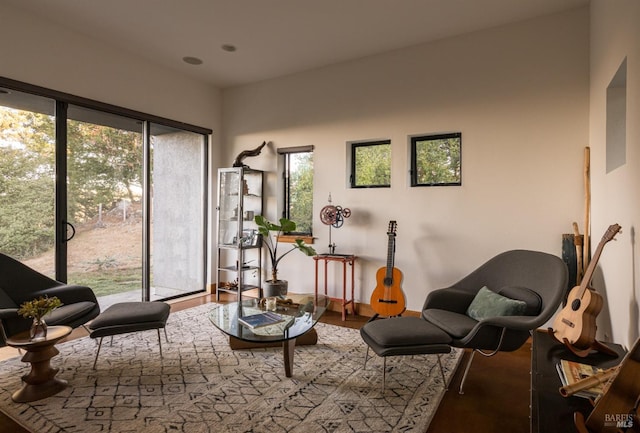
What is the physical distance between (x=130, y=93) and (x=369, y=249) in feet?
11.2

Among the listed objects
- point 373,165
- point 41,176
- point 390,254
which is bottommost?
point 390,254

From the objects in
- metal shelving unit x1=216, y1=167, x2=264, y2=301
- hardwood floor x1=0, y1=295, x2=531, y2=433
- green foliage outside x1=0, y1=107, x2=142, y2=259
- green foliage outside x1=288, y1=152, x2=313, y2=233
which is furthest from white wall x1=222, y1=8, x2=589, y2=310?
green foliage outside x1=0, y1=107, x2=142, y2=259

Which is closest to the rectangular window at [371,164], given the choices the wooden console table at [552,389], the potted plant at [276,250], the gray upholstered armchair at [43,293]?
the potted plant at [276,250]

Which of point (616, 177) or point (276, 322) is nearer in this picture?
point (616, 177)

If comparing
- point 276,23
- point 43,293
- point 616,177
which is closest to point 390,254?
point 616,177

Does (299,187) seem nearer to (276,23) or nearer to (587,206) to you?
(276,23)

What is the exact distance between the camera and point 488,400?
2363 millimetres

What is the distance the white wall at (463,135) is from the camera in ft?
11.0

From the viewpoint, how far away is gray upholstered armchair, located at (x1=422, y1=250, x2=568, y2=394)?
233 cm

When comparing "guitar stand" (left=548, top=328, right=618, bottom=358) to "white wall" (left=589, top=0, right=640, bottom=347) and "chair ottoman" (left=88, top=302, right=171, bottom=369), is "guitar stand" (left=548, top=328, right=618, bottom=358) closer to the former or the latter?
"white wall" (left=589, top=0, right=640, bottom=347)

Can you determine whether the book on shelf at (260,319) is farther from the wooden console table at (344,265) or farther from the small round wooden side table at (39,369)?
the wooden console table at (344,265)

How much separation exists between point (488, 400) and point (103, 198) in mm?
4284

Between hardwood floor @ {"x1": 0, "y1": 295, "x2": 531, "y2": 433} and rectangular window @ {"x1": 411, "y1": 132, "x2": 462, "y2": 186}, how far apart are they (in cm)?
180

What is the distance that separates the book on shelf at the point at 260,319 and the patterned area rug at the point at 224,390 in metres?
0.37
